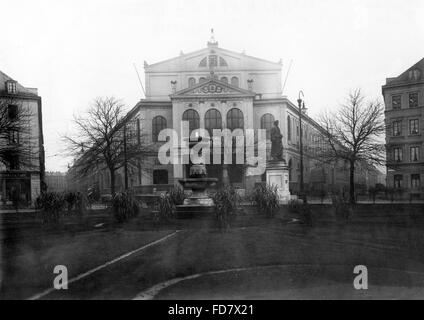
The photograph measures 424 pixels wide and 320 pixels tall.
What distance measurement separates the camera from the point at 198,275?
7824 mm

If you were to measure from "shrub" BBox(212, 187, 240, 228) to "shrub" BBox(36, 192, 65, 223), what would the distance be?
6.07 m

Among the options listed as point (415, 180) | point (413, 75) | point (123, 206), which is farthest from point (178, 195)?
point (413, 75)

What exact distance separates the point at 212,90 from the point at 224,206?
42.0 metres

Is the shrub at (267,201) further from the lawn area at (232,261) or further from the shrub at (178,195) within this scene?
the shrub at (178,195)

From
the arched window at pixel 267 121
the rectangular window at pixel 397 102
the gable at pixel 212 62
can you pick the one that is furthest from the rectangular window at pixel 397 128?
the gable at pixel 212 62

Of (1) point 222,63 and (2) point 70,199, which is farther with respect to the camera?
(1) point 222,63

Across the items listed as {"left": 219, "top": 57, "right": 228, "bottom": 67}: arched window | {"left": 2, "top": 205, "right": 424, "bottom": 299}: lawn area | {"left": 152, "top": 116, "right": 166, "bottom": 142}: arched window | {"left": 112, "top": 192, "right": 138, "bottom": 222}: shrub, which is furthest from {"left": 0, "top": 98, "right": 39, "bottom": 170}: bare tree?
{"left": 219, "top": 57, "right": 228, "bottom": 67}: arched window

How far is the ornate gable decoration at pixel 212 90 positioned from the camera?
55.4 metres

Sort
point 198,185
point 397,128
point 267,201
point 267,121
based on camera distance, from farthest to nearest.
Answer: point 267,121, point 397,128, point 198,185, point 267,201

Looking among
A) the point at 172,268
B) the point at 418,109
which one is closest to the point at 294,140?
the point at 418,109

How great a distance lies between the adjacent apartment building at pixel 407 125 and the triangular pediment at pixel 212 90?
53.0 ft

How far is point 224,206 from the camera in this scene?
577 inches

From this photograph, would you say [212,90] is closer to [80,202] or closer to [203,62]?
[203,62]
